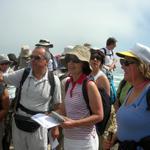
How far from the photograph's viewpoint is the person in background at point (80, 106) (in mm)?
4320

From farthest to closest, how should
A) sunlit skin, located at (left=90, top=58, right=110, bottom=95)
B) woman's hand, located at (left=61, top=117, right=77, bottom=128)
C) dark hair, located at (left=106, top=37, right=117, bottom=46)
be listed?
dark hair, located at (left=106, top=37, right=117, bottom=46) < sunlit skin, located at (left=90, top=58, right=110, bottom=95) < woman's hand, located at (left=61, top=117, right=77, bottom=128)

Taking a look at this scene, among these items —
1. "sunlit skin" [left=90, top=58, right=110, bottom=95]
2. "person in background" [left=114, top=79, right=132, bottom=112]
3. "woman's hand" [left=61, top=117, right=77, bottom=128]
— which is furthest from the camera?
"sunlit skin" [left=90, top=58, right=110, bottom=95]

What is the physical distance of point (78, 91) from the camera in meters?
4.41

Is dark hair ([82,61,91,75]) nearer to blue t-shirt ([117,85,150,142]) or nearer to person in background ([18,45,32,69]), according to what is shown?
blue t-shirt ([117,85,150,142])

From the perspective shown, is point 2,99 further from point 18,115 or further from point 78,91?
point 78,91

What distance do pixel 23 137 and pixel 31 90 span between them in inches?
25.1

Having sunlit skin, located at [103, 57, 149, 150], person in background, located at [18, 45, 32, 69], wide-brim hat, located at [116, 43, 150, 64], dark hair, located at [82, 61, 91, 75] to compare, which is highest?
wide-brim hat, located at [116, 43, 150, 64]

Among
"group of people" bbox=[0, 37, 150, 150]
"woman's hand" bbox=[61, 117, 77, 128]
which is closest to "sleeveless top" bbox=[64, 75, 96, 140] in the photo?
"group of people" bbox=[0, 37, 150, 150]

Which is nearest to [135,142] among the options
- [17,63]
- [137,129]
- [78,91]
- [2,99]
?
[137,129]

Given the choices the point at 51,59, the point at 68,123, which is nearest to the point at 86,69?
the point at 68,123

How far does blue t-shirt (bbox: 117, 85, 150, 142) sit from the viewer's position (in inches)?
134

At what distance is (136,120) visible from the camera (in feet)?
11.2

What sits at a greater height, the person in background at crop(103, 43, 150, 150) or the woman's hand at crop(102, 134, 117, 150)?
the person in background at crop(103, 43, 150, 150)

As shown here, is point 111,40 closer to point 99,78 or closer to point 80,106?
point 99,78
